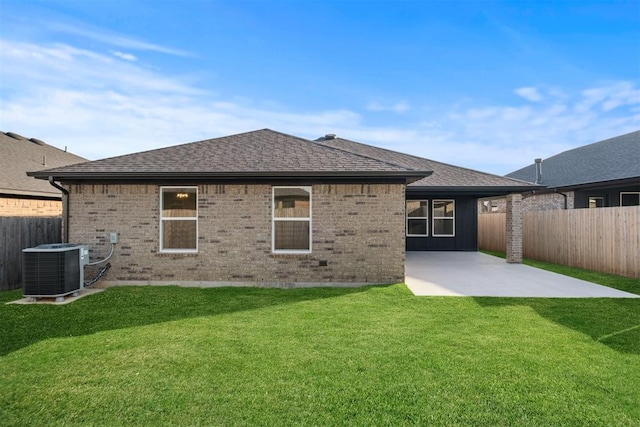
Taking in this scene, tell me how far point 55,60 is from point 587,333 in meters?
14.7

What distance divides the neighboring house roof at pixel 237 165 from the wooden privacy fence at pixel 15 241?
1.44 meters

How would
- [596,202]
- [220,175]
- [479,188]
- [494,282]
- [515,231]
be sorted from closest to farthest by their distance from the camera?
1. [220,175]
2. [494,282]
3. [479,188]
4. [515,231]
5. [596,202]

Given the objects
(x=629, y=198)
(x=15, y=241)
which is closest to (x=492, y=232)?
(x=629, y=198)

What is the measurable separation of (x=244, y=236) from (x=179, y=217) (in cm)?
173

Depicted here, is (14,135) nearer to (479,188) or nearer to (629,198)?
(479,188)

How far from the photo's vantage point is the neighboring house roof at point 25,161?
11670 millimetres

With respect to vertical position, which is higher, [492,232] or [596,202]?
[596,202]

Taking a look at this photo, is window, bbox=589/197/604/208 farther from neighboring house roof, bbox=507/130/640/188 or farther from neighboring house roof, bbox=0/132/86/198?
neighboring house roof, bbox=0/132/86/198

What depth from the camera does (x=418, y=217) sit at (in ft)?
53.9

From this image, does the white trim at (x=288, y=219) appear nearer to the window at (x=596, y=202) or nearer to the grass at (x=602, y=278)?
the grass at (x=602, y=278)

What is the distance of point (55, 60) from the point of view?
10273 millimetres

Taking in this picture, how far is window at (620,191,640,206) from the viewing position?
15.2 metres

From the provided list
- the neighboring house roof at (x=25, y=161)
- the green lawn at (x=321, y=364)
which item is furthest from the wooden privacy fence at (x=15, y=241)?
the neighboring house roof at (x=25, y=161)

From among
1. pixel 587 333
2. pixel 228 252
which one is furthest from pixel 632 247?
pixel 228 252
